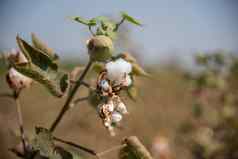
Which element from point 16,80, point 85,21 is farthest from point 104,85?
point 16,80

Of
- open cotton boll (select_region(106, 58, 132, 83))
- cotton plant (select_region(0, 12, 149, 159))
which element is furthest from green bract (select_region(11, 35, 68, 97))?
open cotton boll (select_region(106, 58, 132, 83))

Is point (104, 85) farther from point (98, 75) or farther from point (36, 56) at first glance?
point (36, 56)

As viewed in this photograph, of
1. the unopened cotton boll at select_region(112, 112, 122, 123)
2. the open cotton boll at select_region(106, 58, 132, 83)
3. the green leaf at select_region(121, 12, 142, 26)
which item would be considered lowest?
the unopened cotton boll at select_region(112, 112, 122, 123)

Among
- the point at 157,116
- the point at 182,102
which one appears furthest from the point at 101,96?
the point at 182,102

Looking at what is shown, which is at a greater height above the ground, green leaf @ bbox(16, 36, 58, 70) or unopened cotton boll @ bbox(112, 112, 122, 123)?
green leaf @ bbox(16, 36, 58, 70)

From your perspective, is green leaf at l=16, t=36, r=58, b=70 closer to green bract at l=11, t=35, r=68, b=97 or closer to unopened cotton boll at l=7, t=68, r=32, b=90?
green bract at l=11, t=35, r=68, b=97
